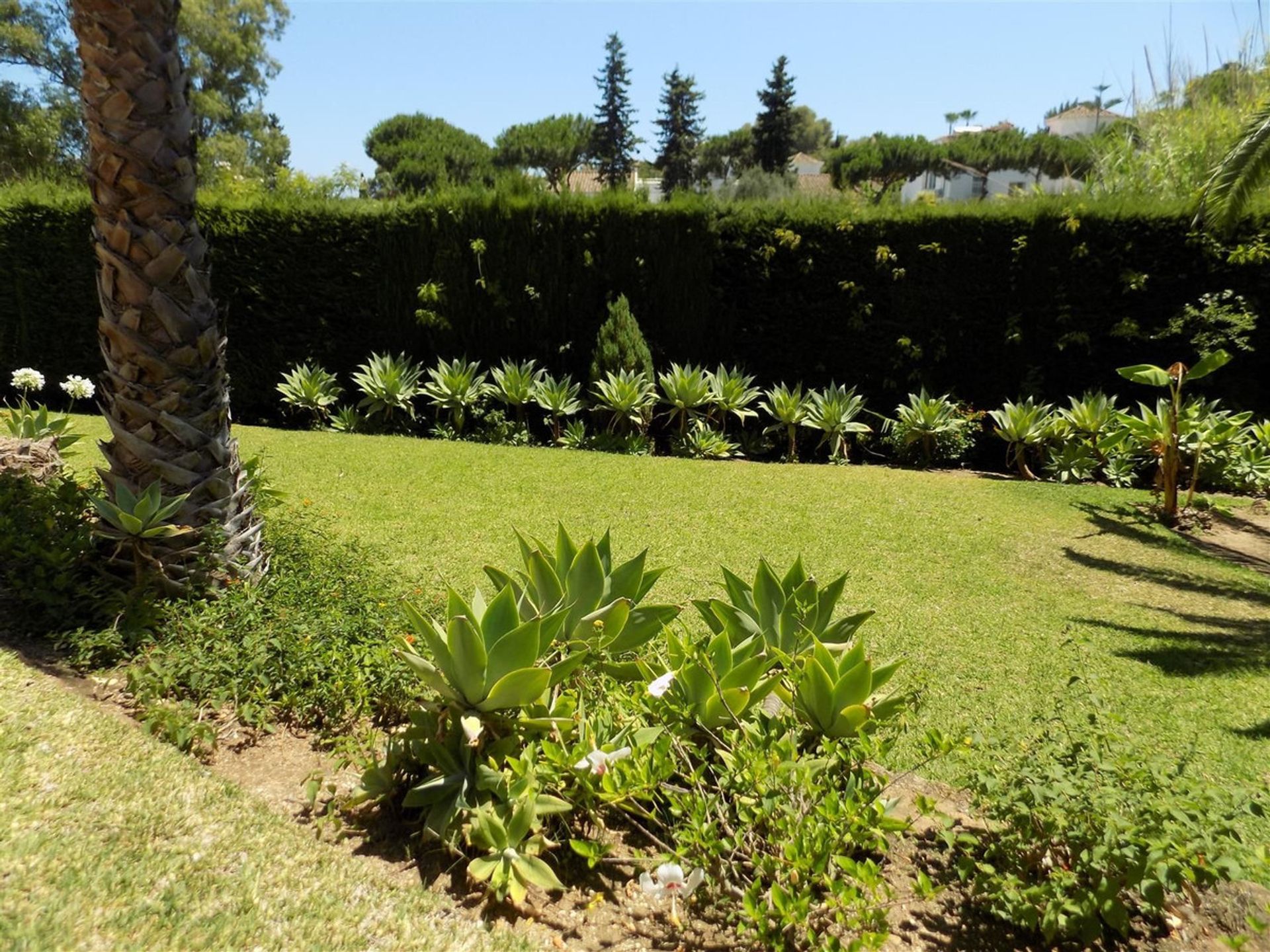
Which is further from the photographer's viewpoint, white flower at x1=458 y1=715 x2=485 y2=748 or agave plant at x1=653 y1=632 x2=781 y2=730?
agave plant at x1=653 y1=632 x2=781 y2=730

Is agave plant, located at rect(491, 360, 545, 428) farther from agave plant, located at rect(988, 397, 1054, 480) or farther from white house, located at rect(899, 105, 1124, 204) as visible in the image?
white house, located at rect(899, 105, 1124, 204)

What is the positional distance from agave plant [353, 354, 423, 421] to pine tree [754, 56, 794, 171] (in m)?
44.5

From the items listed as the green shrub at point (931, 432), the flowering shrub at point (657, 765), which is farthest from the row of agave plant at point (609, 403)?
the flowering shrub at point (657, 765)

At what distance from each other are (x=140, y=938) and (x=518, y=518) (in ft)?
16.5

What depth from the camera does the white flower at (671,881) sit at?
2527mm

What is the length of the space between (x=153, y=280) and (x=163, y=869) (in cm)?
306

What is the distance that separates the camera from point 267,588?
4711mm

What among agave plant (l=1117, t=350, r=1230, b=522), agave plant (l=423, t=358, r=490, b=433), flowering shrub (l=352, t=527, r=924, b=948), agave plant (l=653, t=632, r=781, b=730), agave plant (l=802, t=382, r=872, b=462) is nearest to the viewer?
flowering shrub (l=352, t=527, r=924, b=948)

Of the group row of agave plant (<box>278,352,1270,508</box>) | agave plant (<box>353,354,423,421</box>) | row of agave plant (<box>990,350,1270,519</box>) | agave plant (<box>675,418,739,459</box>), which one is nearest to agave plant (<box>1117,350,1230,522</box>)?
row of agave plant (<box>990,350,1270,519</box>)

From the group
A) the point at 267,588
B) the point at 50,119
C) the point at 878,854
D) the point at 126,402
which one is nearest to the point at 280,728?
the point at 267,588

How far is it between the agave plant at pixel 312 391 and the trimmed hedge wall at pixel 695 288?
493 millimetres

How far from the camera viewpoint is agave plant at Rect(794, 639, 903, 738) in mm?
3139

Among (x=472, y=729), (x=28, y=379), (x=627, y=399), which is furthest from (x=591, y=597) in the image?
(x=627, y=399)

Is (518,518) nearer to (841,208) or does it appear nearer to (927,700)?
(927,700)
